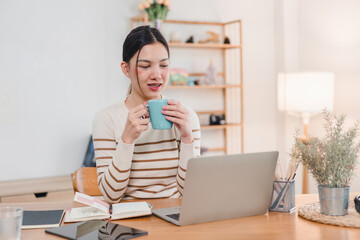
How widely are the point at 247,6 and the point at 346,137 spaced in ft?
10.6

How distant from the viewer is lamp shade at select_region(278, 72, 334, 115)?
11.5ft

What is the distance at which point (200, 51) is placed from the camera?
4.12 metres

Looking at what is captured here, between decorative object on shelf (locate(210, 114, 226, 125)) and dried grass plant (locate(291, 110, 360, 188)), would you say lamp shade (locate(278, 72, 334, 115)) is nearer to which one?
decorative object on shelf (locate(210, 114, 226, 125))

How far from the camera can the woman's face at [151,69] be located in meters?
1.67

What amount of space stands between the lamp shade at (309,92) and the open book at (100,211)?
2450mm

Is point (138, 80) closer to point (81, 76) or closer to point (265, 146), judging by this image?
point (81, 76)

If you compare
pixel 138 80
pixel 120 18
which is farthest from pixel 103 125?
pixel 120 18

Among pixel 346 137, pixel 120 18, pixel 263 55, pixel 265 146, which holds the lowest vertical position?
pixel 265 146

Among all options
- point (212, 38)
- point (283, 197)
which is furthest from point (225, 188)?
point (212, 38)

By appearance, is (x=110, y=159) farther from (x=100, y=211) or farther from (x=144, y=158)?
(x=100, y=211)

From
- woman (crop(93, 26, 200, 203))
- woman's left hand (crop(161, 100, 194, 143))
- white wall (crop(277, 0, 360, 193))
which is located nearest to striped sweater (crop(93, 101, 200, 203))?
woman (crop(93, 26, 200, 203))

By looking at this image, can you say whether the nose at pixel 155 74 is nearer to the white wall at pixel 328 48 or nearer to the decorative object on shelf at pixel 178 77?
the decorative object on shelf at pixel 178 77

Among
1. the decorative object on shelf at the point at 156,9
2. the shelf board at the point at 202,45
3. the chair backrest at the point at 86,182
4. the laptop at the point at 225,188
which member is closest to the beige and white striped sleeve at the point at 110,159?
the chair backrest at the point at 86,182

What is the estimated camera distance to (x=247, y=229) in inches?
47.9
